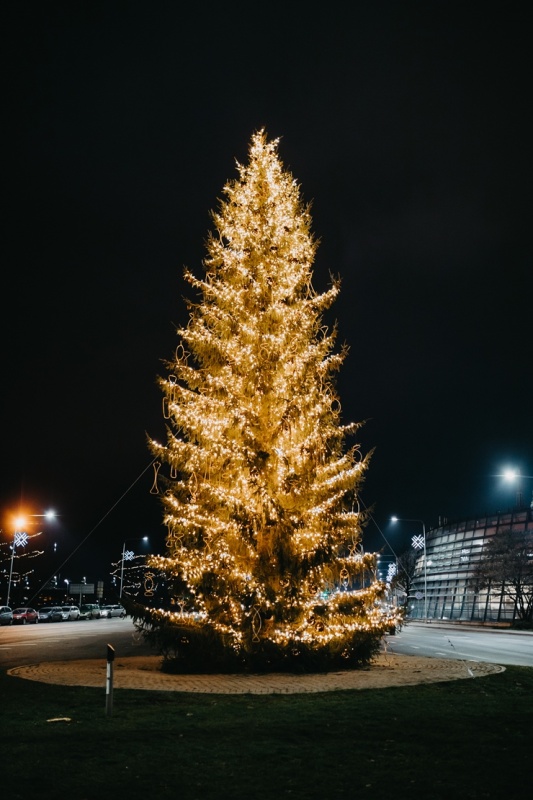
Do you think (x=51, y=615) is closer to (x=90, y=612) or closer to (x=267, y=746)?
(x=90, y=612)

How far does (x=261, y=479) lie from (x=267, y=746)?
8.89 metres

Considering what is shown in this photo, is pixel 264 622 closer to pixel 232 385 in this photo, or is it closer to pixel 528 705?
pixel 232 385

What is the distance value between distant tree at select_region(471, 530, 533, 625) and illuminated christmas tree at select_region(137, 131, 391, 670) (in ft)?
122

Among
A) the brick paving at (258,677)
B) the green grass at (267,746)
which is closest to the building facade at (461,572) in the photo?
the brick paving at (258,677)

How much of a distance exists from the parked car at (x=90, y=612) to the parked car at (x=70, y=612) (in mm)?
1672

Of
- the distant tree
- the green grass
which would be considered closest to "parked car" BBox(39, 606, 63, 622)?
the distant tree

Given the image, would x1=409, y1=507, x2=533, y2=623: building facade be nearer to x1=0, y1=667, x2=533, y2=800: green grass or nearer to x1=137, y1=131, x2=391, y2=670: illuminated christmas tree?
x1=137, y1=131, x2=391, y2=670: illuminated christmas tree

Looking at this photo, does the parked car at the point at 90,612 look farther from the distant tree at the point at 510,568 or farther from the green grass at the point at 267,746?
the green grass at the point at 267,746

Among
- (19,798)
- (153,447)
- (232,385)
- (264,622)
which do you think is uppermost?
(232,385)

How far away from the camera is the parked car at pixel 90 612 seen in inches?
2818

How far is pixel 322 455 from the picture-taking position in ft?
55.7

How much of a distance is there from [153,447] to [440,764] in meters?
11.2

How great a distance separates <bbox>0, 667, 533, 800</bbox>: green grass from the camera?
6.09 metres

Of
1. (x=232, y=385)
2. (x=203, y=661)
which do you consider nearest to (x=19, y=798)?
(x=203, y=661)
